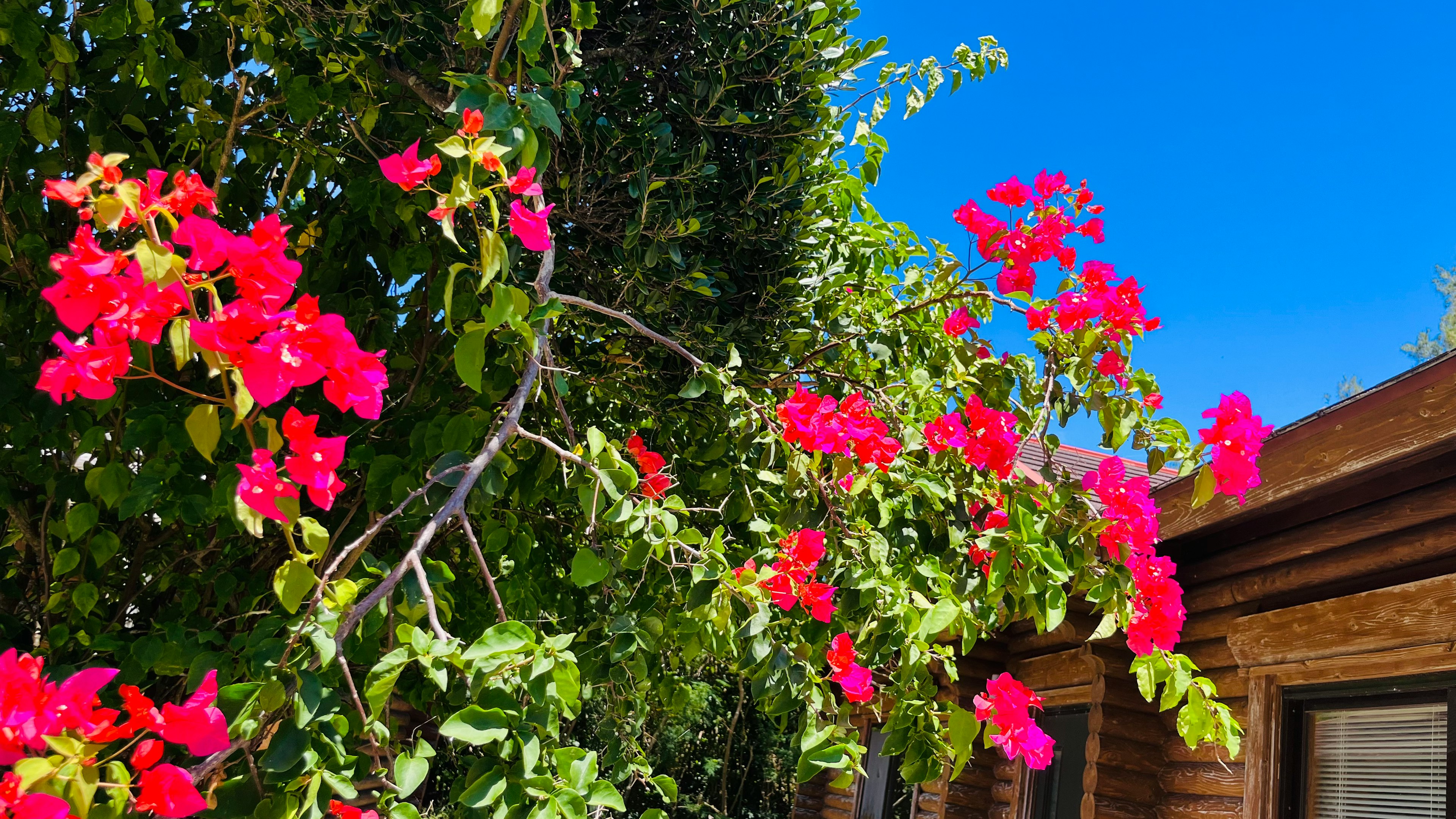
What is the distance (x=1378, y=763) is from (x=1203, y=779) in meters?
0.99

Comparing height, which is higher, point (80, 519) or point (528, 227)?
point (528, 227)

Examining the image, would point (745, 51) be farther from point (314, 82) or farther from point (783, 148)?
point (314, 82)

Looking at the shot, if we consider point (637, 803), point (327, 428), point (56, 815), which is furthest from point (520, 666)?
point (637, 803)

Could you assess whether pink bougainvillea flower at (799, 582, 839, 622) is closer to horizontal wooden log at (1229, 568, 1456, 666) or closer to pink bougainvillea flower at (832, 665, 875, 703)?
pink bougainvillea flower at (832, 665, 875, 703)

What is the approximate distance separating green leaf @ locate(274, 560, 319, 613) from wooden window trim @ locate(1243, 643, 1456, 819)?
121 inches

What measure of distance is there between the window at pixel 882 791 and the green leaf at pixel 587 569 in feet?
20.9

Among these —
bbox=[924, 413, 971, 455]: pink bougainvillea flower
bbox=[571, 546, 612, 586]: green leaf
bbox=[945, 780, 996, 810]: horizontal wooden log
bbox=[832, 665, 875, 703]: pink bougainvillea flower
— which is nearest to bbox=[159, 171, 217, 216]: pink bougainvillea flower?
bbox=[571, 546, 612, 586]: green leaf

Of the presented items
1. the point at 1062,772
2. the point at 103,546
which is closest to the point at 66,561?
the point at 103,546

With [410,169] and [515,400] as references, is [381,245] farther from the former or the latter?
[410,169]

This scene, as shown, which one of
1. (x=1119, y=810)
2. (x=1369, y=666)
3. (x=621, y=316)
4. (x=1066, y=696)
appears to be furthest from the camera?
(x=1066, y=696)

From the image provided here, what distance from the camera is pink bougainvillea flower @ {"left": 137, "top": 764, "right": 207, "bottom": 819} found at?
103cm

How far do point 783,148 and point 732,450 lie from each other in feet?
2.94

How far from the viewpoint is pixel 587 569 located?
155cm

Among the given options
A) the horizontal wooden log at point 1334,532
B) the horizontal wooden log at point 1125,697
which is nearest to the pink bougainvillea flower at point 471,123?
the horizontal wooden log at point 1334,532
